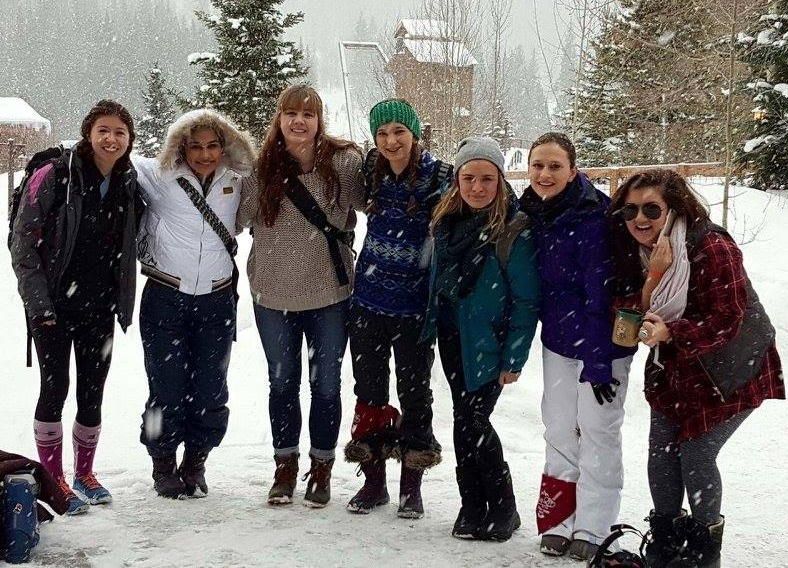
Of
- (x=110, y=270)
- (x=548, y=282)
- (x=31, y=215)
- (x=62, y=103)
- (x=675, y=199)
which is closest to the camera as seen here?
(x=675, y=199)

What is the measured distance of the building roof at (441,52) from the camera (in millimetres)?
13375

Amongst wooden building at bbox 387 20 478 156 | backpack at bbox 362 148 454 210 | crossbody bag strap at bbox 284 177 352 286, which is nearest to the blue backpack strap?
backpack at bbox 362 148 454 210

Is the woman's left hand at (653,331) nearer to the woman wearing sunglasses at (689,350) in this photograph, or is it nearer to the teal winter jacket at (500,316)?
the woman wearing sunglasses at (689,350)

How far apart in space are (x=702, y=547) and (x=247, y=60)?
14.6 metres

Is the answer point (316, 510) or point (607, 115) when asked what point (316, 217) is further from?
point (607, 115)

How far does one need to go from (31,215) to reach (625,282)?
309 centimetres

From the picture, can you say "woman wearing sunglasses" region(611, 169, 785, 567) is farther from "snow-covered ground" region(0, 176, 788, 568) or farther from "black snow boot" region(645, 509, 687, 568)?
"snow-covered ground" region(0, 176, 788, 568)

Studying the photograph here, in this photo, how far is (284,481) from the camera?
407 cm

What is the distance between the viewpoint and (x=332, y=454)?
407cm

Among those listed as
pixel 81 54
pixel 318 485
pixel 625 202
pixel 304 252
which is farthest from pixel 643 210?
pixel 81 54

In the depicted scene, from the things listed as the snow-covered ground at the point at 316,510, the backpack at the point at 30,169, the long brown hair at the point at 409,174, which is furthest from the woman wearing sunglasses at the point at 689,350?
the backpack at the point at 30,169

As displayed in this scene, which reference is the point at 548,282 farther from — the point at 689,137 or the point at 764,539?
the point at 689,137

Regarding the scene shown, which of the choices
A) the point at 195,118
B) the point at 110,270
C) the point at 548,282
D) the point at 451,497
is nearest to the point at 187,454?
the point at 110,270

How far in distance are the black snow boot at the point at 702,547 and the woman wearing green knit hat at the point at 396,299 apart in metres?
1.32
